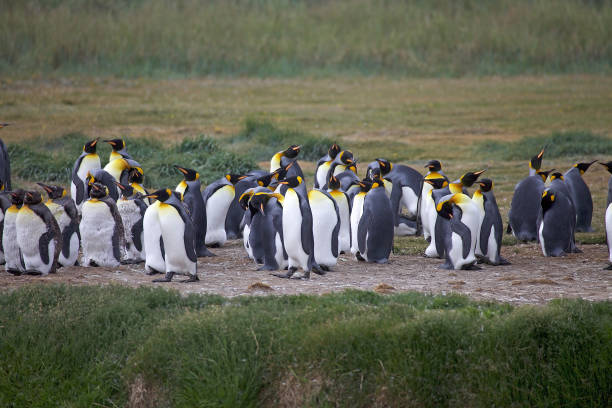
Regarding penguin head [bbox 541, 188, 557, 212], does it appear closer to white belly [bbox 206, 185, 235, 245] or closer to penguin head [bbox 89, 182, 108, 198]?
white belly [bbox 206, 185, 235, 245]

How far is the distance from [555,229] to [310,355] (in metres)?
4.53

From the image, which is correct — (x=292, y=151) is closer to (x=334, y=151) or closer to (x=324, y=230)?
(x=334, y=151)

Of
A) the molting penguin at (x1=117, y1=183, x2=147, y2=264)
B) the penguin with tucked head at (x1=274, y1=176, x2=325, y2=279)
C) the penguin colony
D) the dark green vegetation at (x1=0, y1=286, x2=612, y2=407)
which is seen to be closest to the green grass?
the penguin colony

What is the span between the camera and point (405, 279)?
311 inches

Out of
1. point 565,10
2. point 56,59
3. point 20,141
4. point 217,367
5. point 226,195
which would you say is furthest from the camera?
point 565,10

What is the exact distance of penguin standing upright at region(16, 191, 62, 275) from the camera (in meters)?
7.61

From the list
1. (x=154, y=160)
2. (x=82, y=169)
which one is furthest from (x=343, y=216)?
(x=154, y=160)

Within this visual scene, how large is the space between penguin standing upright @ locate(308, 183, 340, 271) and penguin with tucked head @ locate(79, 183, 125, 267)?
206 centimetres

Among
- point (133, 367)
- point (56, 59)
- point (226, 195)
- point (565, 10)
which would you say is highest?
point (565, 10)

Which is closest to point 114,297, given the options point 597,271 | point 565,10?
point 597,271

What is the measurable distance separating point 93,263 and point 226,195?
244 cm

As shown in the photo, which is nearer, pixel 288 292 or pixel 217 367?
pixel 217 367

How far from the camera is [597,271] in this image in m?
8.09

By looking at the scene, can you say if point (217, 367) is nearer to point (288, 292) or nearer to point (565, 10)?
point (288, 292)
